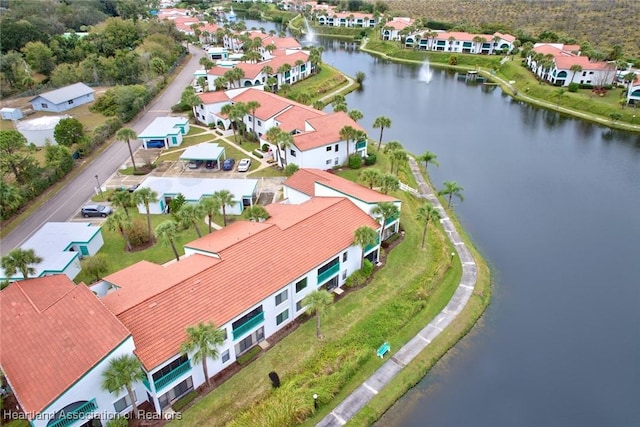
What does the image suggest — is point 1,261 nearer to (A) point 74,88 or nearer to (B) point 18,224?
(B) point 18,224

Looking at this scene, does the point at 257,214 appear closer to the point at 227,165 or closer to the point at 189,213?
the point at 189,213

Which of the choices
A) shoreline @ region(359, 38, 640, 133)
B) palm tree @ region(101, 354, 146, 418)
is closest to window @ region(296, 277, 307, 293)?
palm tree @ region(101, 354, 146, 418)

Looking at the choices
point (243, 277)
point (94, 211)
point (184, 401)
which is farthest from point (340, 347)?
point (94, 211)

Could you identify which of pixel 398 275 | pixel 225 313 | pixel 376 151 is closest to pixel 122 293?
pixel 225 313

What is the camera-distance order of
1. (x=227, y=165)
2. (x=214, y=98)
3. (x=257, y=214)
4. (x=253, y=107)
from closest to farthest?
(x=257, y=214)
(x=227, y=165)
(x=253, y=107)
(x=214, y=98)

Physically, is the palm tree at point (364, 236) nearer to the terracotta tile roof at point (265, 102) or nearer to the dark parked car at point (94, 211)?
the dark parked car at point (94, 211)
